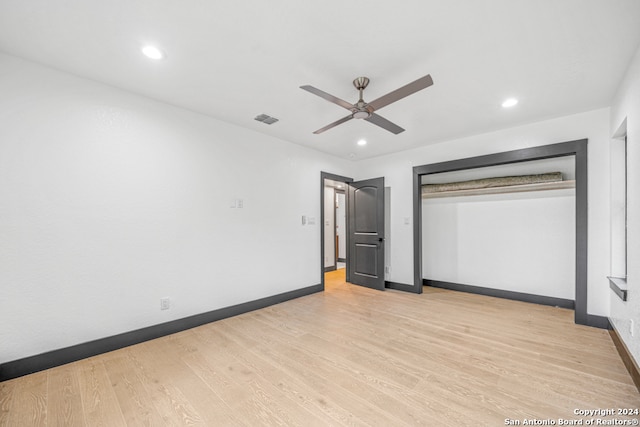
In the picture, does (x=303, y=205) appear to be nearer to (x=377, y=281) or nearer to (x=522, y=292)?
(x=377, y=281)

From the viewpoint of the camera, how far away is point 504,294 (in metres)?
4.33

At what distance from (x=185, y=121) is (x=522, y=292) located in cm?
550

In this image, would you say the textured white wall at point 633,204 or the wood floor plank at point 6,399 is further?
the textured white wall at point 633,204

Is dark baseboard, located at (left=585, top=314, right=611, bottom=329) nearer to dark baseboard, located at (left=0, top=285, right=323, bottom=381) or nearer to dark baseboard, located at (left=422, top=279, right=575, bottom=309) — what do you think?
dark baseboard, located at (left=422, top=279, right=575, bottom=309)

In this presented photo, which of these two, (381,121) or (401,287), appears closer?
(381,121)

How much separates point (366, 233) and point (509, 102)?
304 cm

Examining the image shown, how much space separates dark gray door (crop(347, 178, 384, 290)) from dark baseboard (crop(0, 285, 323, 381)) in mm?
2187

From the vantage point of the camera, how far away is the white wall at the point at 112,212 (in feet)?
7.17

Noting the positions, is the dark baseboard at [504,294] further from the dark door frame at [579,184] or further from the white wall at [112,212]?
the white wall at [112,212]

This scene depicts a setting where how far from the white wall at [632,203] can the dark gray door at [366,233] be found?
3020 mm

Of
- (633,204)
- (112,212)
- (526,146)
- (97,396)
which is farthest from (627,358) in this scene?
(112,212)

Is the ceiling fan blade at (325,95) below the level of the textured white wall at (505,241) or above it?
above

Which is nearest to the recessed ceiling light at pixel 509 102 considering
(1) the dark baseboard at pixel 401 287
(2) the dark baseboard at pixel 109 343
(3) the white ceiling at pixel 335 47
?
(3) the white ceiling at pixel 335 47

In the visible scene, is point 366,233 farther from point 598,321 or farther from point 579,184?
point 598,321
